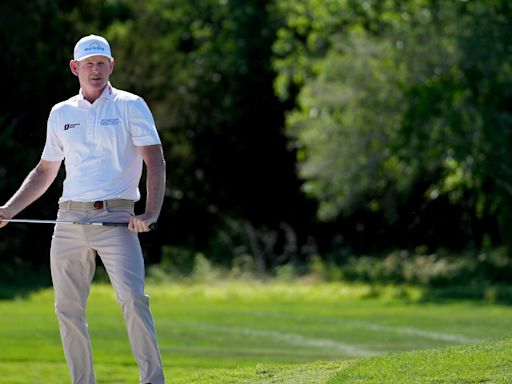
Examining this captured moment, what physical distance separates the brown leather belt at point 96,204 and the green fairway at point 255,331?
A: 1732mm

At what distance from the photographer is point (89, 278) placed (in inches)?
345

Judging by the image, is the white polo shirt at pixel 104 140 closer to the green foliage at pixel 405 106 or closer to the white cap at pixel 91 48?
the white cap at pixel 91 48

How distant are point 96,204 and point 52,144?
0.54 meters

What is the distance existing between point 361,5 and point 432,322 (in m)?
15.7

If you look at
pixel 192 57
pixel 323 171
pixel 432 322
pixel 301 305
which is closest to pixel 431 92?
pixel 323 171

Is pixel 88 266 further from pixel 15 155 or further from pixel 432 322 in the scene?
pixel 15 155

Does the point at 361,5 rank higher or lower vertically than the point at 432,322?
higher

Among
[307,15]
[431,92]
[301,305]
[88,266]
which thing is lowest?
[301,305]

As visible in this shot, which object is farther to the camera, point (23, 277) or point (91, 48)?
point (23, 277)

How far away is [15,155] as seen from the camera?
36.5 m

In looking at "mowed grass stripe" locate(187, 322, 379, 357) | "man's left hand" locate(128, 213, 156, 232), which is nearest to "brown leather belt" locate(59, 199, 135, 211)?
"man's left hand" locate(128, 213, 156, 232)

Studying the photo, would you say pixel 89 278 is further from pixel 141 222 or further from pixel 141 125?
pixel 141 125

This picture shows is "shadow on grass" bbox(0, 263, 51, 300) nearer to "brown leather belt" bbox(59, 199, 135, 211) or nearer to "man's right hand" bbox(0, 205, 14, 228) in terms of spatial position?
"man's right hand" bbox(0, 205, 14, 228)

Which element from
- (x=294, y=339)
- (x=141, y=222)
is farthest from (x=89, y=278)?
(x=294, y=339)
